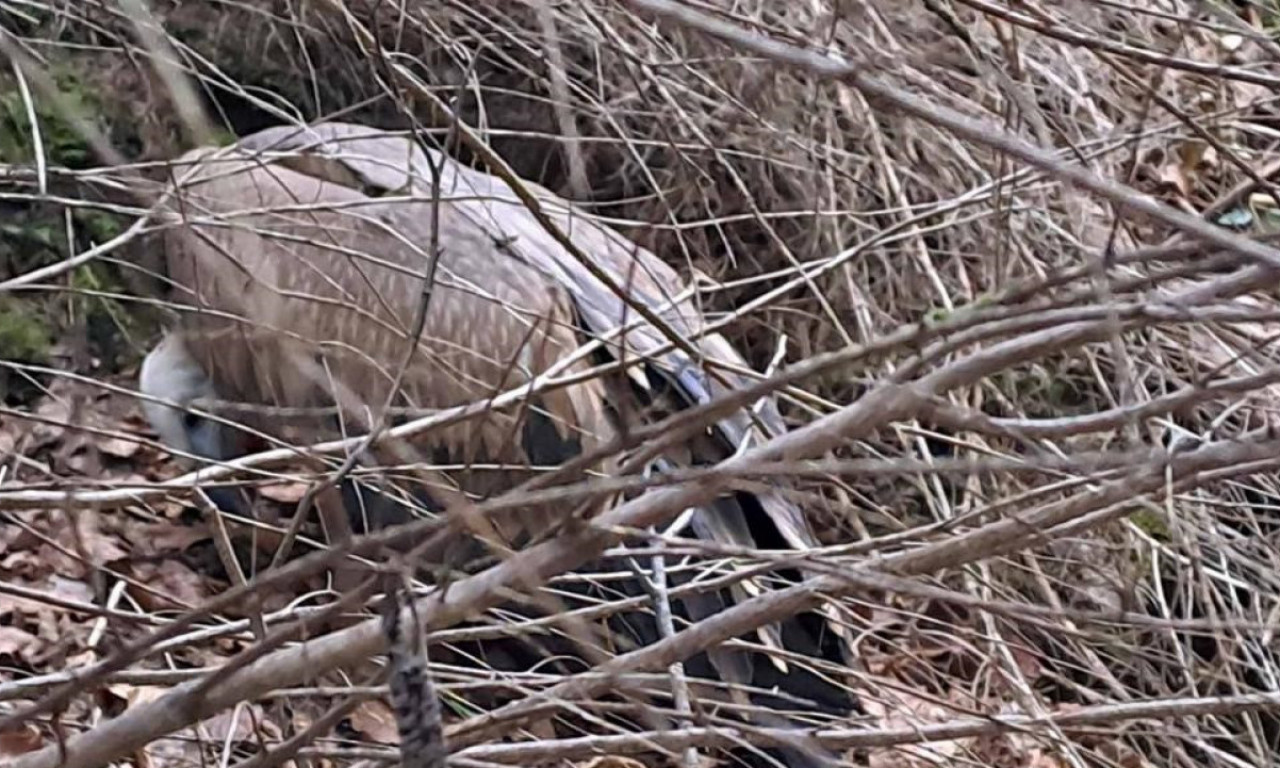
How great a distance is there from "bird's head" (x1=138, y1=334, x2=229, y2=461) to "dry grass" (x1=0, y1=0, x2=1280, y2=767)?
0.71 feet

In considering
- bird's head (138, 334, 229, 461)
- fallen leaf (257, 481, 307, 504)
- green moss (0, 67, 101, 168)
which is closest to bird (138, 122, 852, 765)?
bird's head (138, 334, 229, 461)

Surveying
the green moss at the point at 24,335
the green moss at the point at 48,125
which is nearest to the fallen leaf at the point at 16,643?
the green moss at the point at 24,335

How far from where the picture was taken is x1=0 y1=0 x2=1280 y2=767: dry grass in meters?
2.68

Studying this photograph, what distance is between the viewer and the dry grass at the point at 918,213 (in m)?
2.68

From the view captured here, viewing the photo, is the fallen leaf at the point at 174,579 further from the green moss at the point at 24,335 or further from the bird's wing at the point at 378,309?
the green moss at the point at 24,335

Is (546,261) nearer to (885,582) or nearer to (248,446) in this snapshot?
(248,446)

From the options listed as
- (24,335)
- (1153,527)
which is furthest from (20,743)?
(1153,527)

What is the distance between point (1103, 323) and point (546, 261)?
6.69ft

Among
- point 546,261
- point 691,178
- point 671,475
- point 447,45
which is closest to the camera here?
point 671,475

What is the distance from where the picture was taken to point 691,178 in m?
3.67

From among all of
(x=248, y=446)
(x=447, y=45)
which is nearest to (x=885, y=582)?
A: (x=447, y=45)

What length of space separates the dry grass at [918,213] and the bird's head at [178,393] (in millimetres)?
217

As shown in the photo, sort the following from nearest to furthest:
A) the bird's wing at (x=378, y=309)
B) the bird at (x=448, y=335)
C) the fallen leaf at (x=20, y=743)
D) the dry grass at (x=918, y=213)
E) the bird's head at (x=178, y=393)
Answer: the dry grass at (x=918, y=213)
the fallen leaf at (x=20, y=743)
the bird at (x=448, y=335)
the bird's wing at (x=378, y=309)
the bird's head at (x=178, y=393)

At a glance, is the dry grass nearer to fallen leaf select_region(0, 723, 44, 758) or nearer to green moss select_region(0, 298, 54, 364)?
fallen leaf select_region(0, 723, 44, 758)
